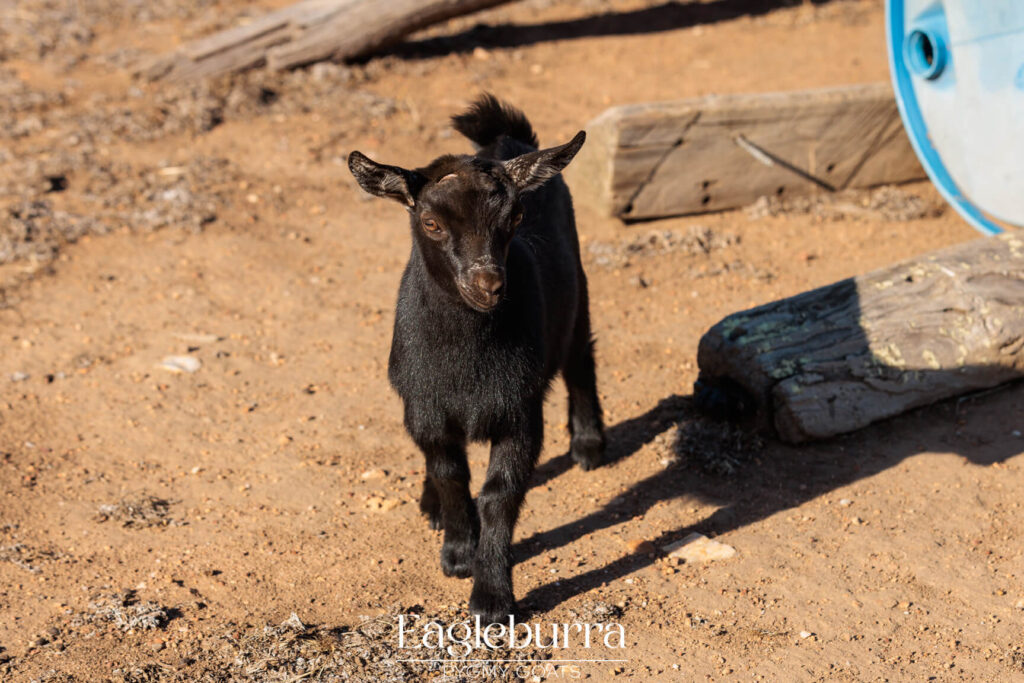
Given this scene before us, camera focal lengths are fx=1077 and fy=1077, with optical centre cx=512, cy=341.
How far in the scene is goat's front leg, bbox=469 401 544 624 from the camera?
4578 mm

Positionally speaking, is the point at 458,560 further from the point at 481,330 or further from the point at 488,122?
the point at 488,122

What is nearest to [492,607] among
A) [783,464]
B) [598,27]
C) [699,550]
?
[699,550]

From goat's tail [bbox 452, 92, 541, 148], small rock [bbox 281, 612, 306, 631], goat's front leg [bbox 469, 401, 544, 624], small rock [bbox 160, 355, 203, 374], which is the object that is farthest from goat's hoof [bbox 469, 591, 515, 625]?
small rock [bbox 160, 355, 203, 374]

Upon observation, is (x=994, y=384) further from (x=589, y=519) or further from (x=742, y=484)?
(x=589, y=519)

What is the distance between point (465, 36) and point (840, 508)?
772cm

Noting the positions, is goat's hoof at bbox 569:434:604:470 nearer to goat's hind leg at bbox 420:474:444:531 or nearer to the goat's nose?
goat's hind leg at bbox 420:474:444:531

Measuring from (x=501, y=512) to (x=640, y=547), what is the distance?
2.92ft

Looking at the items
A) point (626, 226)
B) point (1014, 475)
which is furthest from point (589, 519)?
point (626, 226)

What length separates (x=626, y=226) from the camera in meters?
8.49

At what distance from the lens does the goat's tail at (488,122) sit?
5.59m

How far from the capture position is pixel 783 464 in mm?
5789

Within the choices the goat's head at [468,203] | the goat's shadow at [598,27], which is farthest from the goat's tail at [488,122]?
the goat's shadow at [598,27]

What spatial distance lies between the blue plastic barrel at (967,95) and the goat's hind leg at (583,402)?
324 cm

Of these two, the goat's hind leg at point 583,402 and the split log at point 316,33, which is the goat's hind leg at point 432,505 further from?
the split log at point 316,33
